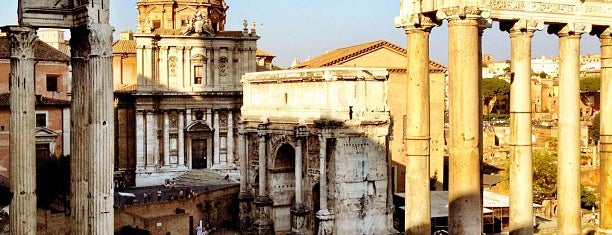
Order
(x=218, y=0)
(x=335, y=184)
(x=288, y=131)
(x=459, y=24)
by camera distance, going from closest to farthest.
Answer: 1. (x=459, y=24)
2. (x=335, y=184)
3. (x=288, y=131)
4. (x=218, y=0)

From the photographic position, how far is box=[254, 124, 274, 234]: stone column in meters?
35.2

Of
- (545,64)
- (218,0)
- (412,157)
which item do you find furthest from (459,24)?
(545,64)

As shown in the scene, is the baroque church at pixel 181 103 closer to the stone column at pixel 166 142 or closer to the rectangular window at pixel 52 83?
the stone column at pixel 166 142

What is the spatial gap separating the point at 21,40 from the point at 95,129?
2.06 meters

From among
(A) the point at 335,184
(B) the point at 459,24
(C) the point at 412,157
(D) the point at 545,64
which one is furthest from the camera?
(D) the point at 545,64

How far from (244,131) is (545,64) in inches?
4543

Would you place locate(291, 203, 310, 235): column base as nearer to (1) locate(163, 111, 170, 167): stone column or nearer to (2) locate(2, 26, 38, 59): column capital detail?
(1) locate(163, 111, 170, 167): stone column

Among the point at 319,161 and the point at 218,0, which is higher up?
the point at 218,0

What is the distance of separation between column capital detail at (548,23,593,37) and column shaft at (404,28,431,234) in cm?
313

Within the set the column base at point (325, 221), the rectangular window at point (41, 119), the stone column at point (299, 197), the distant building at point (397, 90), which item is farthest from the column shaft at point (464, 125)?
the distant building at point (397, 90)

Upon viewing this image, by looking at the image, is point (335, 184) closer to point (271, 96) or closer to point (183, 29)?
point (271, 96)

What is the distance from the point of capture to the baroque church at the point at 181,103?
135 feet

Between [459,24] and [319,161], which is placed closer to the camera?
[459,24]

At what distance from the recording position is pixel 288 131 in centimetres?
3394
